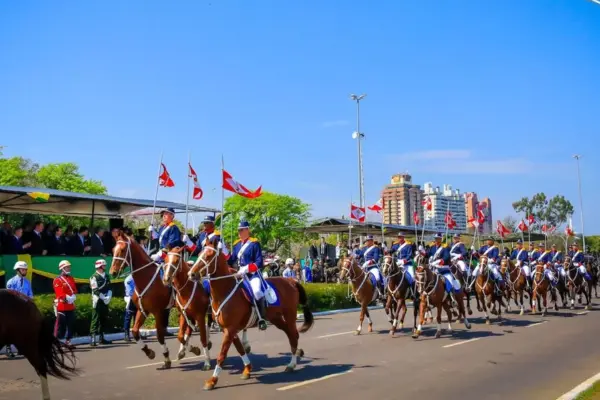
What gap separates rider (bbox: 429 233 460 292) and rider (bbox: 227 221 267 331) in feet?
27.3

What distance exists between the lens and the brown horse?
57.9ft

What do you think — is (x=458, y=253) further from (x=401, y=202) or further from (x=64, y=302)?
(x=401, y=202)

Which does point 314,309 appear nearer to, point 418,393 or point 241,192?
point 241,192

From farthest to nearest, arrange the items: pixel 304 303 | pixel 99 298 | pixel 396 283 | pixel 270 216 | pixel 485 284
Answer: pixel 270 216 < pixel 485 284 < pixel 396 283 < pixel 99 298 < pixel 304 303

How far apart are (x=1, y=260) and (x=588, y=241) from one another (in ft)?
268

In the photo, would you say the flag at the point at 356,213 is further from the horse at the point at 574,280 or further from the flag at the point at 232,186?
the flag at the point at 232,186

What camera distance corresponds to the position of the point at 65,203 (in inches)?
894

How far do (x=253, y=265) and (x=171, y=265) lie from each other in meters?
1.69

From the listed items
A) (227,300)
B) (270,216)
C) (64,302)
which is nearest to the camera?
(227,300)

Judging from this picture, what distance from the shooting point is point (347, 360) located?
12.5 metres

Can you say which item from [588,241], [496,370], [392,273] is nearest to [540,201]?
[588,241]

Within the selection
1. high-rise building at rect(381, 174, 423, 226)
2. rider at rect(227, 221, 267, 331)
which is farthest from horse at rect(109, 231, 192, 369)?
high-rise building at rect(381, 174, 423, 226)

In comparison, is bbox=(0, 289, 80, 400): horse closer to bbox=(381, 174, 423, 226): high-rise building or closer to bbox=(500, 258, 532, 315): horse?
bbox=(500, 258, 532, 315): horse

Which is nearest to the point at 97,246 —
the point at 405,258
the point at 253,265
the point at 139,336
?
the point at 139,336
